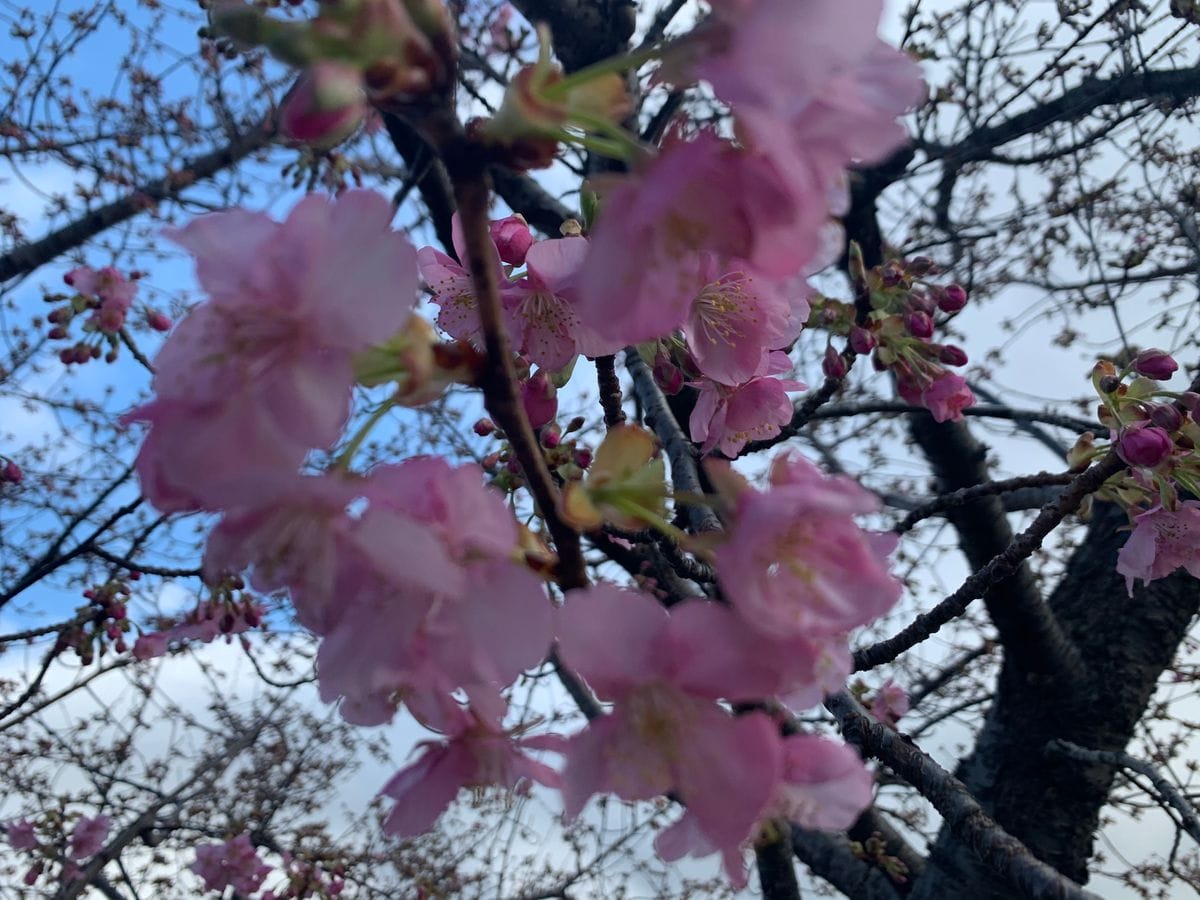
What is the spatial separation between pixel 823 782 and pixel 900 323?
123 centimetres

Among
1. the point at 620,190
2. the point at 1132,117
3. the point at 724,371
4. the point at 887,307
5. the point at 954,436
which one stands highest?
the point at 1132,117

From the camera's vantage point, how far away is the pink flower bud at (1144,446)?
1.29 metres

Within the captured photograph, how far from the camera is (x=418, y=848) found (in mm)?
6867

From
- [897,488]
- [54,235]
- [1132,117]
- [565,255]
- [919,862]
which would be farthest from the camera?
[897,488]

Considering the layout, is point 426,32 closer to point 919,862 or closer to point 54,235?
point 919,862

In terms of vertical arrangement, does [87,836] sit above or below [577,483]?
above

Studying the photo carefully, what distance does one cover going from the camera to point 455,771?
0.77 meters

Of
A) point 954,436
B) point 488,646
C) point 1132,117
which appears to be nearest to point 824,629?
point 488,646

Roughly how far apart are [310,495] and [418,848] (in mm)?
7276

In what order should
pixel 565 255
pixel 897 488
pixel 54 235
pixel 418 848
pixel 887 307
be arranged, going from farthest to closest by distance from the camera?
1. pixel 418 848
2. pixel 897 488
3. pixel 54 235
4. pixel 887 307
5. pixel 565 255

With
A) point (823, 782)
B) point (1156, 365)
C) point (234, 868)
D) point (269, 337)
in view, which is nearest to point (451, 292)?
point (269, 337)

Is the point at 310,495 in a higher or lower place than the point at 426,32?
lower

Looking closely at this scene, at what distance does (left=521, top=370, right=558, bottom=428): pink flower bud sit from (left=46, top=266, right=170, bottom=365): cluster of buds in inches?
107

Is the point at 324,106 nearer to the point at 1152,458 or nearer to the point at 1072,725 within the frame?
the point at 1152,458
